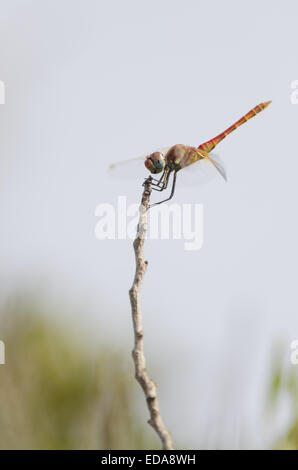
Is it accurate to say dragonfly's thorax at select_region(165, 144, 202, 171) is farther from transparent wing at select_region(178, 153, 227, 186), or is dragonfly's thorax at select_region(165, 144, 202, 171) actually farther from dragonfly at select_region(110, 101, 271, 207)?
transparent wing at select_region(178, 153, 227, 186)

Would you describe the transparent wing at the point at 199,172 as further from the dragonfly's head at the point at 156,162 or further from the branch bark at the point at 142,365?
the branch bark at the point at 142,365

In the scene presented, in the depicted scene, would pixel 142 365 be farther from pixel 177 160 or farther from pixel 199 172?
pixel 199 172

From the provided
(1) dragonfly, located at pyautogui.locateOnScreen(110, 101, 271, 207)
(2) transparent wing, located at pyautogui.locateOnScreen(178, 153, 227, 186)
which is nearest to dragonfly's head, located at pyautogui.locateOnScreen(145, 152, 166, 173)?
(1) dragonfly, located at pyautogui.locateOnScreen(110, 101, 271, 207)

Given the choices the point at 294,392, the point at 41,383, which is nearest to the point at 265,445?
the point at 294,392

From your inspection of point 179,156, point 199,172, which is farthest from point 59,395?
point 199,172

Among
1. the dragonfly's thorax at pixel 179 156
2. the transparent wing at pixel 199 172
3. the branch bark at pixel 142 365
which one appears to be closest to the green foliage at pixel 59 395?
the branch bark at pixel 142 365
